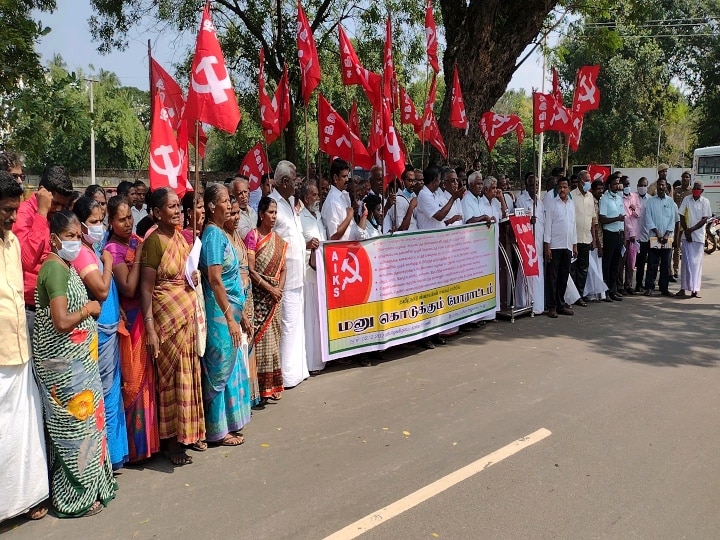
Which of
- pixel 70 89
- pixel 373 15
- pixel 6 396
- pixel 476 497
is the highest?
pixel 373 15

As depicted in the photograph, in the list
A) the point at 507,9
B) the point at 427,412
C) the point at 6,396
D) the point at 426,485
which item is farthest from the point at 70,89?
the point at 507,9

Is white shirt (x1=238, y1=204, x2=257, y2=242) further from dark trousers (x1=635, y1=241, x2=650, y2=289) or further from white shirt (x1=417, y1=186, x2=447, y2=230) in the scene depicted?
dark trousers (x1=635, y1=241, x2=650, y2=289)

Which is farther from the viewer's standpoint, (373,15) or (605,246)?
(373,15)

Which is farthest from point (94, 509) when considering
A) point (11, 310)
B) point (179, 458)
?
point (11, 310)

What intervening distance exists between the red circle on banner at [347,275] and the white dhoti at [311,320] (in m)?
0.13

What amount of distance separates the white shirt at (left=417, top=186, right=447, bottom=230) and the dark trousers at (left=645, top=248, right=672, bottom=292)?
4.99 metres

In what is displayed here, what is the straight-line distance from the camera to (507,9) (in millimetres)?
10703

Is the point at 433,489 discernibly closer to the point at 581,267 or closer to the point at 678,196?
the point at 581,267

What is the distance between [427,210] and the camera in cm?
736

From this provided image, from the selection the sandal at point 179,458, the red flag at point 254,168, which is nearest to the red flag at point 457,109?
the red flag at point 254,168

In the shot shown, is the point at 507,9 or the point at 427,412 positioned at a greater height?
the point at 507,9

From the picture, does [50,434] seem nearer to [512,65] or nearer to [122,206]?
[122,206]

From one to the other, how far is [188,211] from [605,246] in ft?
24.0

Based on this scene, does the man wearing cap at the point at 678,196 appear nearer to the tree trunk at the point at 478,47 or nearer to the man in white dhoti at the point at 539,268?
the tree trunk at the point at 478,47
